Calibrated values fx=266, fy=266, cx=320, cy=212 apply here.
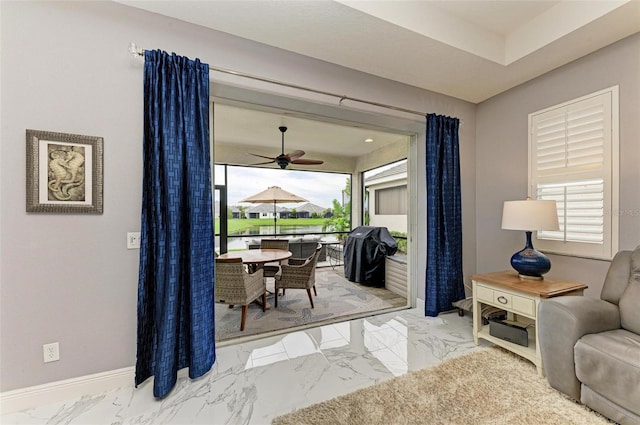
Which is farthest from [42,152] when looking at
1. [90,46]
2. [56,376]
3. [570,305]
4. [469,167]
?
[469,167]

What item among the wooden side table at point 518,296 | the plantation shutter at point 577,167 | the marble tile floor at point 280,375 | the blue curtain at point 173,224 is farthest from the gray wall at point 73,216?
the plantation shutter at point 577,167

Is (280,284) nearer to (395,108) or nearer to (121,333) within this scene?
(121,333)

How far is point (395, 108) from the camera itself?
9.35ft

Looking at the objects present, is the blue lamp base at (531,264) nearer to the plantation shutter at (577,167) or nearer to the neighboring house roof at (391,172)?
the plantation shutter at (577,167)

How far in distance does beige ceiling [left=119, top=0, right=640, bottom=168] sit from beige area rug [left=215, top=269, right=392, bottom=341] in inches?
110

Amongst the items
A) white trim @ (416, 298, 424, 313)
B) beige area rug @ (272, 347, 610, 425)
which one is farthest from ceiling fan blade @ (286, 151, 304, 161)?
beige area rug @ (272, 347, 610, 425)

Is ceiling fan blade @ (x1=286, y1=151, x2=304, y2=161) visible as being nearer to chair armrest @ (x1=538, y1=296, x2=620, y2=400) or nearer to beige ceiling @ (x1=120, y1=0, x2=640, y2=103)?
beige ceiling @ (x1=120, y1=0, x2=640, y2=103)

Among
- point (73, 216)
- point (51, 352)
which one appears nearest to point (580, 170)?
point (73, 216)

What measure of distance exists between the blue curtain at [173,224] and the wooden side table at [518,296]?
2.38 metres

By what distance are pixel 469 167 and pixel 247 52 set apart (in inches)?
112

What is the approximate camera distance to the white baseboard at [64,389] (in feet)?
5.40

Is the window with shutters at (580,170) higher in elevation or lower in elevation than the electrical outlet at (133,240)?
higher

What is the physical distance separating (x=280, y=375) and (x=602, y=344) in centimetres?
205

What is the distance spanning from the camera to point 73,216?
5.84 feet
